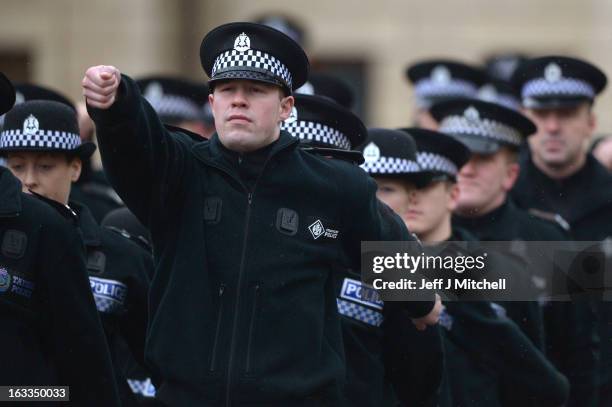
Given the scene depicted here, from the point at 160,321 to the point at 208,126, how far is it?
5597 mm

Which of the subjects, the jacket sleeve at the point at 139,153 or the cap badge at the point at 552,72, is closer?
the jacket sleeve at the point at 139,153

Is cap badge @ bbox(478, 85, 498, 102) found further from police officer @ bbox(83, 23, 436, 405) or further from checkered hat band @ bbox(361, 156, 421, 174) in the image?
police officer @ bbox(83, 23, 436, 405)

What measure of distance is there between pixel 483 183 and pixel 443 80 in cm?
324

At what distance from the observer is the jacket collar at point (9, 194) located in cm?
624

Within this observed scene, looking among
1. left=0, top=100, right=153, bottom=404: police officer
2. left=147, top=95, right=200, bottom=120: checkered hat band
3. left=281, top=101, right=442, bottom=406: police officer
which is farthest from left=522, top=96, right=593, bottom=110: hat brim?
left=0, top=100, right=153, bottom=404: police officer

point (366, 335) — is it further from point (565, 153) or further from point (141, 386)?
point (565, 153)

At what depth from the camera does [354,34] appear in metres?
21.6

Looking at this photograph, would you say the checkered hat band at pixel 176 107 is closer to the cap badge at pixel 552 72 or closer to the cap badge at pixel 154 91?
the cap badge at pixel 154 91

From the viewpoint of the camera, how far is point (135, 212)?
615cm

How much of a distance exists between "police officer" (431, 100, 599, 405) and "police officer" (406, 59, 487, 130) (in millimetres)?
2686

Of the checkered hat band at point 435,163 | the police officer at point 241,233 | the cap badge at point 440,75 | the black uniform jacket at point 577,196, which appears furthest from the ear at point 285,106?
the cap badge at point 440,75

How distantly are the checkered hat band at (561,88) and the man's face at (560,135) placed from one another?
0.28 feet

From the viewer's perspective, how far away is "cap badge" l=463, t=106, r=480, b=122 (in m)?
9.03

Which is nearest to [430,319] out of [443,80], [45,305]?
[45,305]
